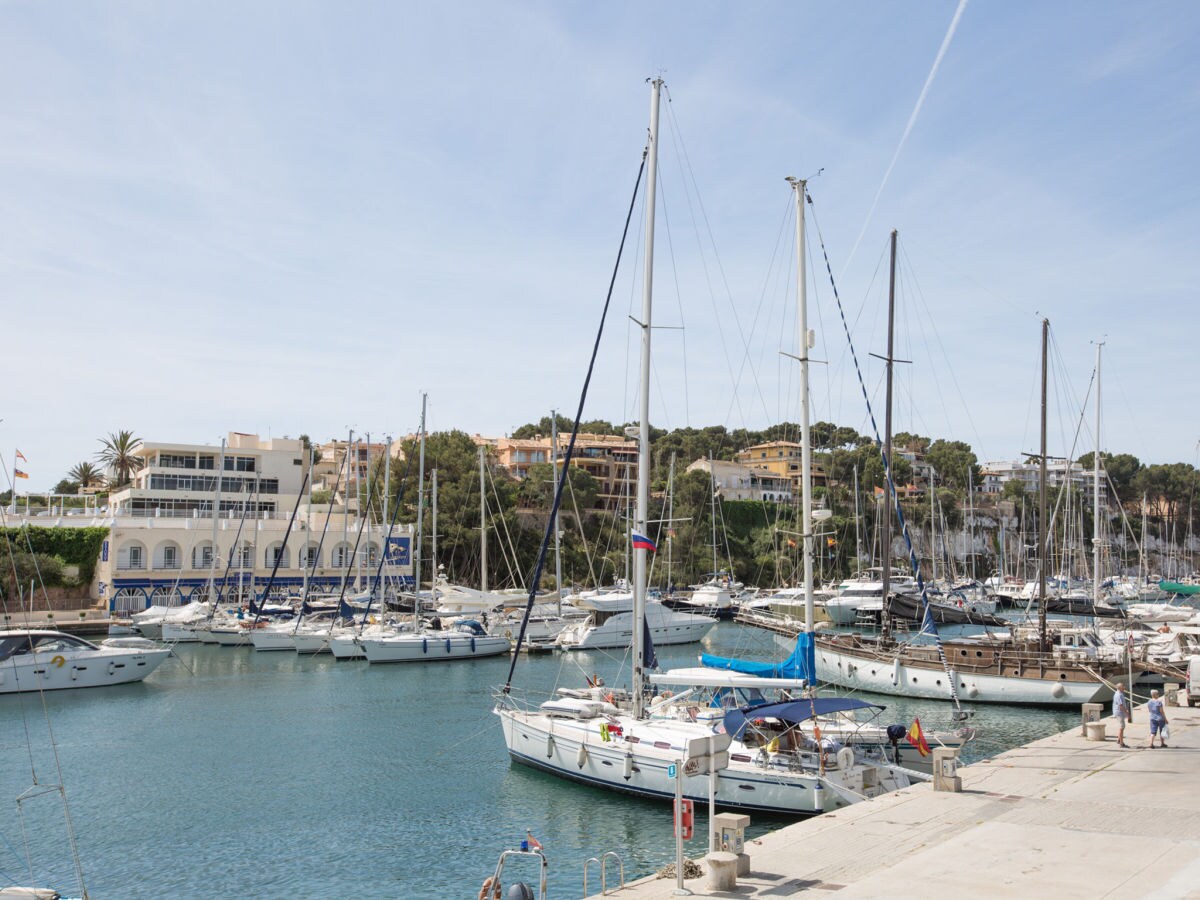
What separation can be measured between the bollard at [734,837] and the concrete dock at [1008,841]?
0.80 feet

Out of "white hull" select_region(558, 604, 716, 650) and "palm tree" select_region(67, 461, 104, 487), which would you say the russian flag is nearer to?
"white hull" select_region(558, 604, 716, 650)

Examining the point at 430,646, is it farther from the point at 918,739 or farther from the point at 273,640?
the point at 918,739

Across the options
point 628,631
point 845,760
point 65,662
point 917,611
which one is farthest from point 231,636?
point 845,760

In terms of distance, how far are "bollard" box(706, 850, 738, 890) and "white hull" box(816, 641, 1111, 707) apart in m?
23.7

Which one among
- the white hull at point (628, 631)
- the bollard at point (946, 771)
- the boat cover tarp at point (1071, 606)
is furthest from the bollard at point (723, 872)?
the boat cover tarp at point (1071, 606)

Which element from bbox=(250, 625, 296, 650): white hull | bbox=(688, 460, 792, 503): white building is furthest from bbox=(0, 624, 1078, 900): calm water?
bbox=(688, 460, 792, 503): white building

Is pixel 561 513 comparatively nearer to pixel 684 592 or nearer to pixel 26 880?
pixel 684 592

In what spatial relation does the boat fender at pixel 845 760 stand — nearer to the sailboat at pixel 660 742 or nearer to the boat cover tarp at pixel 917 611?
the sailboat at pixel 660 742

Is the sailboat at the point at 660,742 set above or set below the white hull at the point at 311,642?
above

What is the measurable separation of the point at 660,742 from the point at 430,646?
3140 centimetres

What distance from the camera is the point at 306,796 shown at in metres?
25.2

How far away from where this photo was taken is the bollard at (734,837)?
1374 cm

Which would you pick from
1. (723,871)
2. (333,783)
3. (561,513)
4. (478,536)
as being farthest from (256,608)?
(723,871)

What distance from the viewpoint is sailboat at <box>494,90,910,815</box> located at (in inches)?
807
